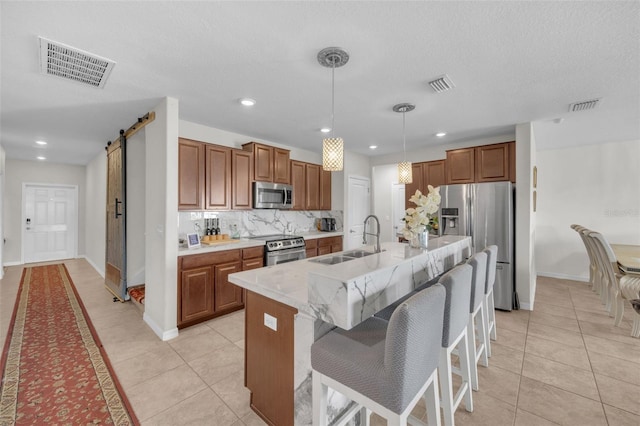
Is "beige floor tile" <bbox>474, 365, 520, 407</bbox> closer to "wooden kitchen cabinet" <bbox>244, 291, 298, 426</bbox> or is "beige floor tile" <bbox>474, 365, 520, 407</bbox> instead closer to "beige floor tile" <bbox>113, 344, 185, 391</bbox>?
"wooden kitchen cabinet" <bbox>244, 291, 298, 426</bbox>

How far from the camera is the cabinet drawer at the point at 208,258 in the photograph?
3141 millimetres

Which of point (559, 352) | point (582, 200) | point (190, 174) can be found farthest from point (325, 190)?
point (582, 200)

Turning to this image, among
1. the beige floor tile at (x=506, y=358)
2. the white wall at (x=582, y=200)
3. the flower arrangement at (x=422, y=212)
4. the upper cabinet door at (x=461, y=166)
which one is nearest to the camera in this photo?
the flower arrangement at (x=422, y=212)

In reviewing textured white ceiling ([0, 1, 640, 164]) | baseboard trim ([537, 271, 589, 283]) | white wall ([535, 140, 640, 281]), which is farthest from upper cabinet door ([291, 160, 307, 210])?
baseboard trim ([537, 271, 589, 283])

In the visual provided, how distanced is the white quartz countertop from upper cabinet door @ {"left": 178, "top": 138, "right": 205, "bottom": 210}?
1.94 metres

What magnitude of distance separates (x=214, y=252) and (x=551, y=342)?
388cm

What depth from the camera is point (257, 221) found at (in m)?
4.64

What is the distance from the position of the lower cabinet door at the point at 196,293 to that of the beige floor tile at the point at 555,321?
405cm

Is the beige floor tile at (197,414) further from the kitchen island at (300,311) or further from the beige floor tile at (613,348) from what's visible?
the beige floor tile at (613,348)

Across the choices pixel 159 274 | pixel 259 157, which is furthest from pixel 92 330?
pixel 259 157

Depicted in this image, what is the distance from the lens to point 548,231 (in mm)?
5535

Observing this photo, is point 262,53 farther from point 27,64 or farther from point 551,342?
point 551,342

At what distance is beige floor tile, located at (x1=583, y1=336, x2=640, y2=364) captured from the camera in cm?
261

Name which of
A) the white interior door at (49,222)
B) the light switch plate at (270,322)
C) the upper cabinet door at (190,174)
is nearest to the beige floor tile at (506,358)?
the light switch plate at (270,322)
